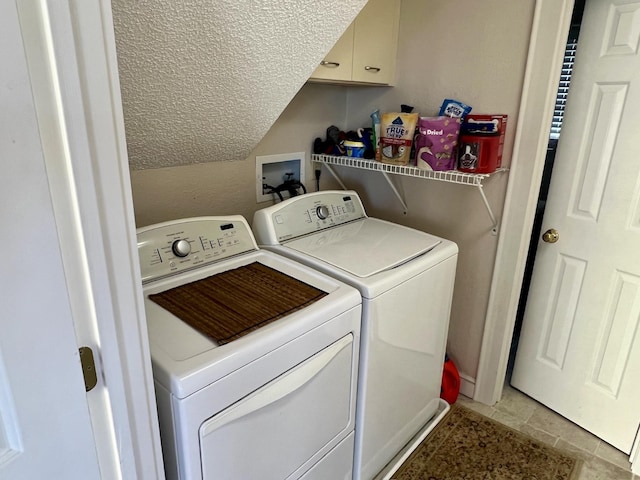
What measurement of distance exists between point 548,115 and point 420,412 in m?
1.43

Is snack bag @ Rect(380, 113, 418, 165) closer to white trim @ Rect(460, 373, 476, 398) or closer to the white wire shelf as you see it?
the white wire shelf

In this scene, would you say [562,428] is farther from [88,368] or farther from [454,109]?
[88,368]

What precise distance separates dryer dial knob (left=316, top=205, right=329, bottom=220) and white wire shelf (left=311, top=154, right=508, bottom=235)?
0.32 meters

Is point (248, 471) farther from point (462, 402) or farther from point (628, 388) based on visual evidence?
point (628, 388)

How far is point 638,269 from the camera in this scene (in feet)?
5.73

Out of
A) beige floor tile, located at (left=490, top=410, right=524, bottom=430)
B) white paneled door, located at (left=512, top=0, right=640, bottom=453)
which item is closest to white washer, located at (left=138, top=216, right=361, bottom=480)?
beige floor tile, located at (left=490, top=410, right=524, bottom=430)

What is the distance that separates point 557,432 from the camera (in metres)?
2.05

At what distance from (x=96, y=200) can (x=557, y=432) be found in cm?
229

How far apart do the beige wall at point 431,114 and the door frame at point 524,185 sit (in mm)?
44

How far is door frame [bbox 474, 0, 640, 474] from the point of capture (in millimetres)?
1689

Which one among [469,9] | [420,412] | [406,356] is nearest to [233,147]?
[406,356]

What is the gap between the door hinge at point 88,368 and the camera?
0.66 meters

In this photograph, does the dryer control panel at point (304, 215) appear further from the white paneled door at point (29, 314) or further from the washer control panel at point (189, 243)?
the white paneled door at point (29, 314)

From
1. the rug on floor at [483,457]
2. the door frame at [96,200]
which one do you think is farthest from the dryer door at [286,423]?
the rug on floor at [483,457]
